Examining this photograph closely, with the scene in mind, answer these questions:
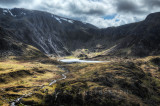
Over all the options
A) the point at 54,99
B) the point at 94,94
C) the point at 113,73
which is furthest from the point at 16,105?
the point at 113,73

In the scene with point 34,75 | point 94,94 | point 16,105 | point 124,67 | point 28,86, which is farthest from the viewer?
point 124,67

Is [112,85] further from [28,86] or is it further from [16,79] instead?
[16,79]

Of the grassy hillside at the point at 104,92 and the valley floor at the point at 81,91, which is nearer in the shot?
the valley floor at the point at 81,91

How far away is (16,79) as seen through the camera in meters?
134

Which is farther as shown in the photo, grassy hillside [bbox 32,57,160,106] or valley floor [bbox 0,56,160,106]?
grassy hillside [bbox 32,57,160,106]

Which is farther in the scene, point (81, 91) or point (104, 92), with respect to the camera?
point (81, 91)

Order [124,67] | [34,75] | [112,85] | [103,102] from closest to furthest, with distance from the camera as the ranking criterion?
1. [103,102]
2. [112,85]
3. [34,75]
4. [124,67]

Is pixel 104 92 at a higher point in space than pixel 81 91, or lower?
lower

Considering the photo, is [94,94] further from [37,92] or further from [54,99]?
[37,92]

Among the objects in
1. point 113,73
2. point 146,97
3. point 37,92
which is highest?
point 113,73

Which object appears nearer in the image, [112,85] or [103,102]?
[103,102]

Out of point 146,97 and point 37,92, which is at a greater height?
point 37,92

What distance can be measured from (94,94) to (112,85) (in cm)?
2659

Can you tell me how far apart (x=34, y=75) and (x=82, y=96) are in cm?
7060
